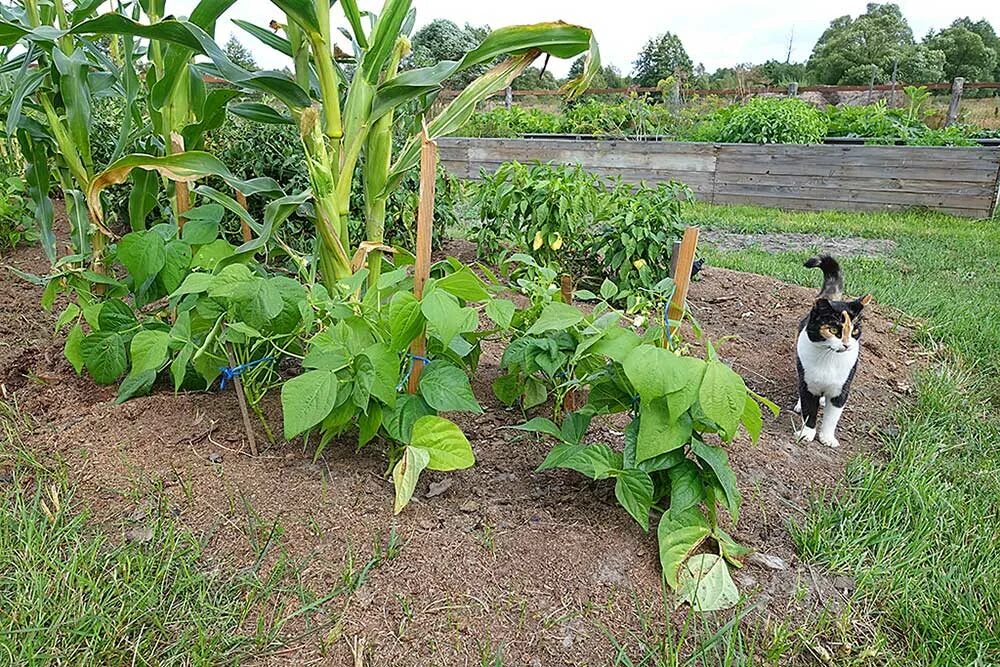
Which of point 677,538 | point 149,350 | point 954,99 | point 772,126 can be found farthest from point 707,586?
point 954,99

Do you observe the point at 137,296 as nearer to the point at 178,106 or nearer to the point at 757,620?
the point at 178,106

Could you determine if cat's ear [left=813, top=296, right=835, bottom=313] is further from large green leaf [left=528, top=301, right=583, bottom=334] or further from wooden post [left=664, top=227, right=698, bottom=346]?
large green leaf [left=528, top=301, right=583, bottom=334]

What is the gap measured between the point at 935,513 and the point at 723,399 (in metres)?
0.96

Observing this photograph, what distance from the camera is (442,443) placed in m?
1.59

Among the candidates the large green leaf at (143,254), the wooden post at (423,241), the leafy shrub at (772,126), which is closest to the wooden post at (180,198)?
the large green leaf at (143,254)

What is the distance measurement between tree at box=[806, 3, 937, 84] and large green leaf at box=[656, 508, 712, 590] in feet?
83.3

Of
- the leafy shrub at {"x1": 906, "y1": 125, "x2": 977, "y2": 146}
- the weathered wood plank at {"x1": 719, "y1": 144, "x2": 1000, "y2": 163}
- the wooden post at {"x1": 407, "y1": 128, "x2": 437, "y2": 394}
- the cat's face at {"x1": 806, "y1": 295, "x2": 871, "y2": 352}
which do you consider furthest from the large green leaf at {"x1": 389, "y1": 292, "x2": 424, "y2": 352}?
the leafy shrub at {"x1": 906, "y1": 125, "x2": 977, "y2": 146}

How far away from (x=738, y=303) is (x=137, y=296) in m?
2.79

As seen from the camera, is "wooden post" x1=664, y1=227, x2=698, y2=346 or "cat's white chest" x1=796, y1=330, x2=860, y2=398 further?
"cat's white chest" x1=796, y1=330, x2=860, y2=398

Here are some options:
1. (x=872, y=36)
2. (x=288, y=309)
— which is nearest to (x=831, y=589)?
(x=288, y=309)

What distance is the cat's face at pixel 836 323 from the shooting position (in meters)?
1.96

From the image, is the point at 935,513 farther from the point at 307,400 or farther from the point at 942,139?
the point at 942,139

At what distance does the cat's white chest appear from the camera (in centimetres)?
204

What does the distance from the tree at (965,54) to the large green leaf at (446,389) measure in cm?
3108
